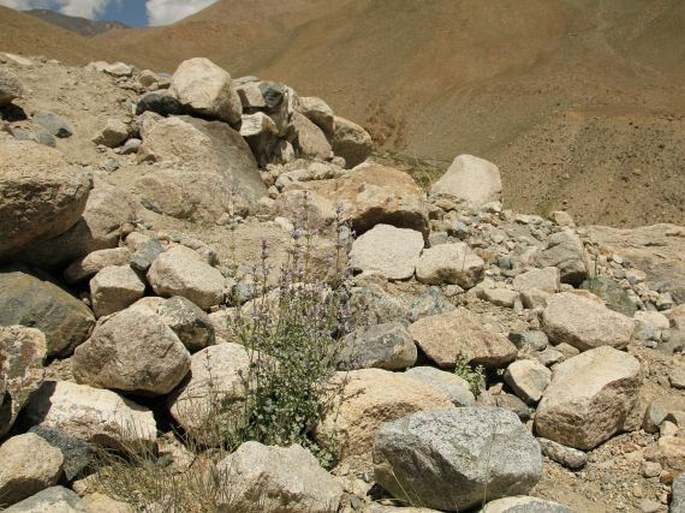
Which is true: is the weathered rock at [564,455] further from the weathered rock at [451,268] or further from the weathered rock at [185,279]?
the weathered rock at [185,279]

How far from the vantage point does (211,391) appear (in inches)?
129

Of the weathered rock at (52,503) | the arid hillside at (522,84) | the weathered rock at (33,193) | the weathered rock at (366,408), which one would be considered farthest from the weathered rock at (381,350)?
the arid hillside at (522,84)

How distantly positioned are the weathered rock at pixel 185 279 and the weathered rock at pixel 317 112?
506 centimetres

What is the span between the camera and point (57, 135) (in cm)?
632

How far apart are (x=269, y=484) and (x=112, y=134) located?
4752 millimetres

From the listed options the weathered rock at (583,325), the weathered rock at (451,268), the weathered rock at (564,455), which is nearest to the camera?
the weathered rock at (564,455)

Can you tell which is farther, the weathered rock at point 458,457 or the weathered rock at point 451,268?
the weathered rock at point 451,268

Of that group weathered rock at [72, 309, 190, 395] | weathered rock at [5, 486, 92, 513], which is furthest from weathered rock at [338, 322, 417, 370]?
weathered rock at [5, 486, 92, 513]

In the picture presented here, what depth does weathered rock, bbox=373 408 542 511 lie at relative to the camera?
2805 mm

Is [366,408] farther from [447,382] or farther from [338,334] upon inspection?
[338,334]

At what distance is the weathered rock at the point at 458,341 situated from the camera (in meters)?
4.29

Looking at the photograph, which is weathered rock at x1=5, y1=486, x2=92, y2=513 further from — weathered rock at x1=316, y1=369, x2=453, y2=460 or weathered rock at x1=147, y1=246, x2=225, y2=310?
weathered rock at x1=147, y1=246, x2=225, y2=310

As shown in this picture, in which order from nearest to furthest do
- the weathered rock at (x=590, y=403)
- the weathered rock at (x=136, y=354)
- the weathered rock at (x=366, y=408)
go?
the weathered rock at (x=136, y=354) → the weathered rock at (x=366, y=408) → the weathered rock at (x=590, y=403)

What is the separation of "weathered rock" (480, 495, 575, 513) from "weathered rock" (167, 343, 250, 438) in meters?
1.26
